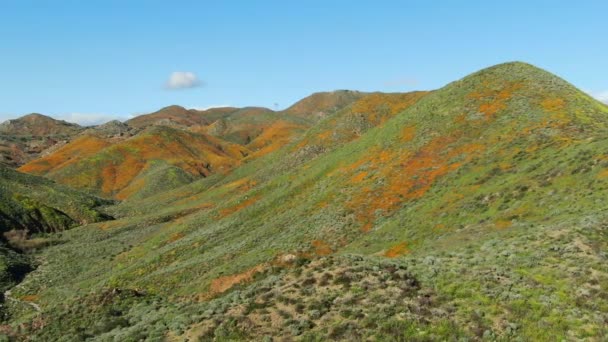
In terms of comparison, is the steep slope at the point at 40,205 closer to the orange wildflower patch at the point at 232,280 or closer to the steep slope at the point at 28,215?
the steep slope at the point at 28,215

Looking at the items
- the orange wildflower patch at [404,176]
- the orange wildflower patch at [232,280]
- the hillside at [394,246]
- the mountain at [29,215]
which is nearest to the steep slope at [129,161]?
the mountain at [29,215]

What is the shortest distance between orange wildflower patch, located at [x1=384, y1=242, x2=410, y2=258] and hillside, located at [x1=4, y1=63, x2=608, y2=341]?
0.18 metres

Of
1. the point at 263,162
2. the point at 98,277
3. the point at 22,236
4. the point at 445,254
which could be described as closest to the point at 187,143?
the point at 263,162

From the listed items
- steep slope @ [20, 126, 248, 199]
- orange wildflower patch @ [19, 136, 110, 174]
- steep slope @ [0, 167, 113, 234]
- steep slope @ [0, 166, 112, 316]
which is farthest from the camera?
orange wildflower patch @ [19, 136, 110, 174]

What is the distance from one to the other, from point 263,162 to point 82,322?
251 feet

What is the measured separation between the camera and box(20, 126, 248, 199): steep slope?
134250 mm

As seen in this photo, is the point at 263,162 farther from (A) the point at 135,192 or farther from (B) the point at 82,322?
(B) the point at 82,322

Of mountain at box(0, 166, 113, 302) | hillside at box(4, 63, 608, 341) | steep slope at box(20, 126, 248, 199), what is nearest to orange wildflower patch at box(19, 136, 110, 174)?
steep slope at box(20, 126, 248, 199)

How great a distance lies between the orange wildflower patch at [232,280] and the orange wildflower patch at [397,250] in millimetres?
10898

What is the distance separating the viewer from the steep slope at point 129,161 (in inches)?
5285

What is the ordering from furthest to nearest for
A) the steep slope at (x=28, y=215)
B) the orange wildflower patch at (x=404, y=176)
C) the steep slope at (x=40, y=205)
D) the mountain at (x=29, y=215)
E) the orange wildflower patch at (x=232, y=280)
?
1. the steep slope at (x=40, y=205)
2. the mountain at (x=29, y=215)
3. the steep slope at (x=28, y=215)
4. the orange wildflower patch at (x=404, y=176)
5. the orange wildflower patch at (x=232, y=280)

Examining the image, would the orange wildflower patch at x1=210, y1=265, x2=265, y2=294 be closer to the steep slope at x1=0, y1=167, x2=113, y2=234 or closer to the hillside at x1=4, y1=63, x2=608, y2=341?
the hillside at x1=4, y1=63, x2=608, y2=341

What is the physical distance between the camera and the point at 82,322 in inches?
1153

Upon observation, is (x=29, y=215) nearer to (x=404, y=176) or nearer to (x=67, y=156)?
(x=404, y=176)
